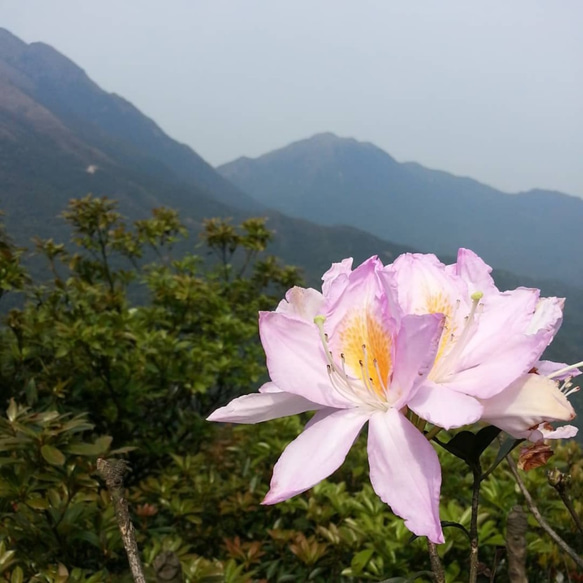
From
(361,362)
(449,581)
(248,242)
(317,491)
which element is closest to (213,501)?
Answer: (317,491)

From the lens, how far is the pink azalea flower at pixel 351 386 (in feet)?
1.66

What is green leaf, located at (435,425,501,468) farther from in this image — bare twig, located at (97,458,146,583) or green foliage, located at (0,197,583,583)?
bare twig, located at (97,458,146,583)

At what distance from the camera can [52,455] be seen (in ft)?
4.46

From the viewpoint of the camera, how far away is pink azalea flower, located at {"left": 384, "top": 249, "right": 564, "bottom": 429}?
0.51 metres

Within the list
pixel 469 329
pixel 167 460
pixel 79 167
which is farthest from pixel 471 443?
pixel 79 167

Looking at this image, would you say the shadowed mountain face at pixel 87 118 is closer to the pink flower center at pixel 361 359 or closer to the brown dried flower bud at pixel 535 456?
the pink flower center at pixel 361 359

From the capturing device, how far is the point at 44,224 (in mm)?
44719

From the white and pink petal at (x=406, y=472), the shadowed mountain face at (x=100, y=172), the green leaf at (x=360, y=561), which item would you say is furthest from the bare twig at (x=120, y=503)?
the shadowed mountain face at (x=100, y=172)

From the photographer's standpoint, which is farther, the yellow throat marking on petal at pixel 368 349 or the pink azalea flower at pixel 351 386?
the yellow throat marking on petal at pixel 368 349

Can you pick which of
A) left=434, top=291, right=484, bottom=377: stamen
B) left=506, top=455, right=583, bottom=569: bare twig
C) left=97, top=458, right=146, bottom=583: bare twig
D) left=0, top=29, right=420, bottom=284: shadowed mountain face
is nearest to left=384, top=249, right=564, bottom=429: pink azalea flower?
left=434, top=291, right=484, bottom=377: stamen

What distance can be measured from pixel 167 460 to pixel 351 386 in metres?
3.01

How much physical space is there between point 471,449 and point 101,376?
2.83 metres

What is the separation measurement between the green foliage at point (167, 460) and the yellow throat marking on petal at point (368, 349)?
11 centimetres

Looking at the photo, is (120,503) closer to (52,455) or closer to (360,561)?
(52,455)
